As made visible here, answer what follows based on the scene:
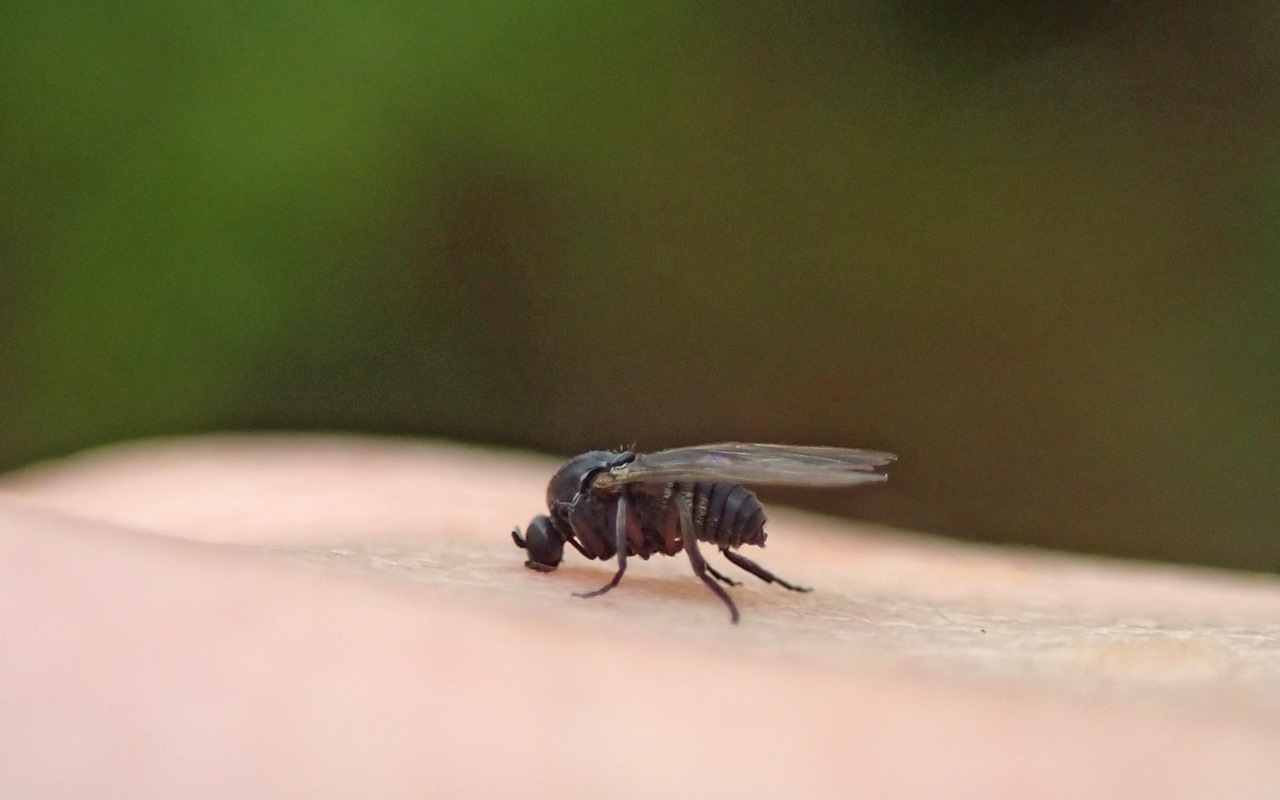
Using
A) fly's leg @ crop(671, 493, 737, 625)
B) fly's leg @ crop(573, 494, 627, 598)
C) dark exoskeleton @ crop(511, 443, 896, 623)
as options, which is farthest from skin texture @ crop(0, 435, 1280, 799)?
dark exoskeleton @ crop(511, 443, 896, 623)

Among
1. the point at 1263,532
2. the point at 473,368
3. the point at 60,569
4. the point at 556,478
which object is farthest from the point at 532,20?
the point at 60,569

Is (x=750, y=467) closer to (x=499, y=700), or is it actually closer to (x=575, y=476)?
(x=575, y=476)

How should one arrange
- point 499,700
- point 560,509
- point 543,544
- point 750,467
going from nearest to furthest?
point 499,700 → point 750,467 → point 543,544 → point 560,509

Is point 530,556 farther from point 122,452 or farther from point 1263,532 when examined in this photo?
point 1263,532

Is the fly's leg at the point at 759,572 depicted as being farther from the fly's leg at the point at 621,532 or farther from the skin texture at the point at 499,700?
the skin texture at the point at 499,700

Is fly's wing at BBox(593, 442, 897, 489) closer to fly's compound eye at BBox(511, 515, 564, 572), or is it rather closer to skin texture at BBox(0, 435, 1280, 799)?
fly's compound eye at BBox(511, 515, 564, 572)

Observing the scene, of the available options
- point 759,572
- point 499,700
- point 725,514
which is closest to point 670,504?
point 725,514
